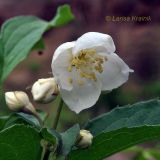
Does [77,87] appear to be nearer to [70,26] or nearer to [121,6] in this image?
[121,6]

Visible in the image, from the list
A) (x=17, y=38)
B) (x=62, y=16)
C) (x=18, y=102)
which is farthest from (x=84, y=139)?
(x=62, y=16)

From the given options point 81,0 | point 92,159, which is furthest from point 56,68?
point 81,0

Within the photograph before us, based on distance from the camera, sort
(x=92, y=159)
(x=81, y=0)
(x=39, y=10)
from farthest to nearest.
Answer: (x=39, y=10)
(x=81, y=0)
(x=92, y=159)

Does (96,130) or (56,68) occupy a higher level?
(56,68)

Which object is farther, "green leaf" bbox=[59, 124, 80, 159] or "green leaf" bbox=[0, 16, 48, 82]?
"green leaf" bbox=[0, 16, 48, 82]

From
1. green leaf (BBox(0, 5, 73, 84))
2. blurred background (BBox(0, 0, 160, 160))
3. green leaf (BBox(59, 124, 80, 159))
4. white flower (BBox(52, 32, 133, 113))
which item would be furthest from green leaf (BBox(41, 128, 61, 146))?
blurred background (BBox(0, 0, 160, 160))

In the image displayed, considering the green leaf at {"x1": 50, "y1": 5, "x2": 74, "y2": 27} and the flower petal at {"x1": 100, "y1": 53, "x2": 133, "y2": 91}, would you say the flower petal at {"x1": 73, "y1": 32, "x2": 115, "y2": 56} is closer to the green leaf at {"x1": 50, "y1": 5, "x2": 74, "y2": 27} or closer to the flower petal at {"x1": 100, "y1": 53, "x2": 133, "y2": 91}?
the flower petal at {"x1": 100, "y1": 53, "x2": 133, "y2": 91}
